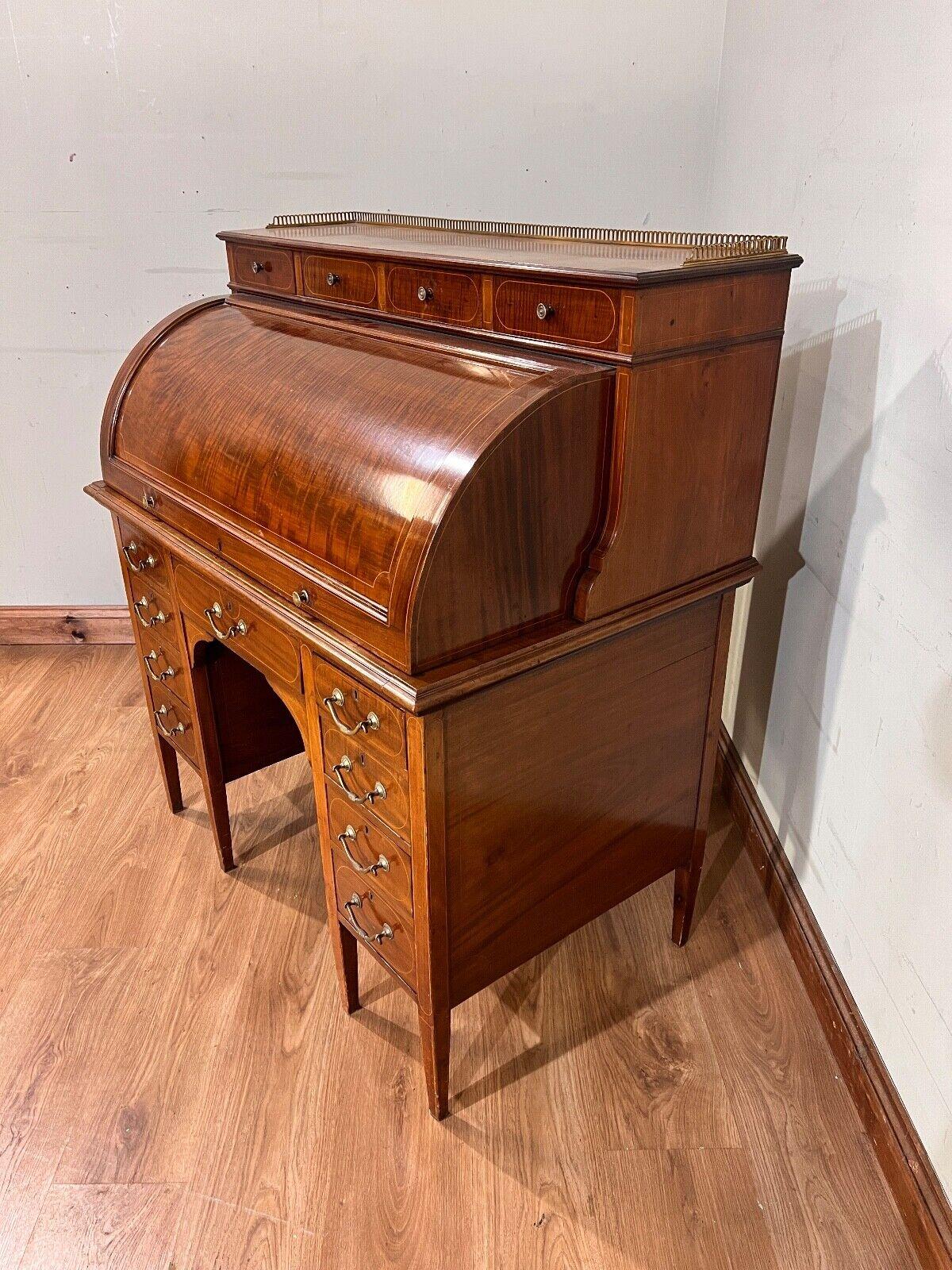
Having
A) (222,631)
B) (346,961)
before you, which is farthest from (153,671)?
(346,961)

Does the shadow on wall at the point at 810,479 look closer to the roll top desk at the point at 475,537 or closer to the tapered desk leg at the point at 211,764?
the roll top desk at the point at 475,537

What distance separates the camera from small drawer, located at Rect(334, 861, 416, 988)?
148 centimetres

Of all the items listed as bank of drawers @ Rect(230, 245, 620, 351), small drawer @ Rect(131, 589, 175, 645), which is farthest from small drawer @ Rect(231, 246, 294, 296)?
small drawer @ Rect(131, 589, 175, 645)

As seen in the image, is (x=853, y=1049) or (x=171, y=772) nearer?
(x=853, y=1049)

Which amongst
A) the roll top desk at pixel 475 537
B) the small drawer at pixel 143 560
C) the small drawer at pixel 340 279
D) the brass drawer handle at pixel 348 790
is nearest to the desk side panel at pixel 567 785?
the roll top desk at pixel 475 537

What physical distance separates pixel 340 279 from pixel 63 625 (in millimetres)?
2006

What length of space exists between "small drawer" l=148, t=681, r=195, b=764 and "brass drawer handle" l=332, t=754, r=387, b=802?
0.67 meters

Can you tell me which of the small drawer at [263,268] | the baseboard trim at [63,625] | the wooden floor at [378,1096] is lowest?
the wooden floor at [378,1096]

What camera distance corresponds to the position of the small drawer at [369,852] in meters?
1.42

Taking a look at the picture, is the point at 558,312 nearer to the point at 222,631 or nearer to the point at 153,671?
the point at 222,631

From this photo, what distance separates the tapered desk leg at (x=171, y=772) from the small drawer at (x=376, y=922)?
2.66ft

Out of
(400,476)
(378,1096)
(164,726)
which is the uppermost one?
(400,476)

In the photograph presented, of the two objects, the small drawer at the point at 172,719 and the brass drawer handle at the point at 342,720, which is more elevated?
the brass drawer handle at the point at 342,720

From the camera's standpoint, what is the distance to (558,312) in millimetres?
1285
